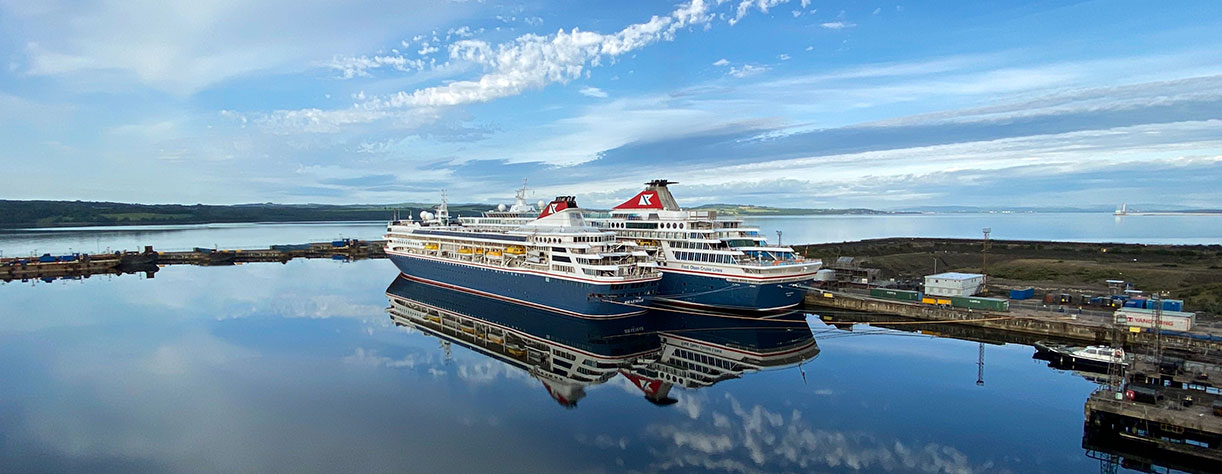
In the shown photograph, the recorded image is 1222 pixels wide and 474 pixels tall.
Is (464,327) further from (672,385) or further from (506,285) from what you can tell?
(672,385)

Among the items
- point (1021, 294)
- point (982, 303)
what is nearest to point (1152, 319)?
point (982, 303)

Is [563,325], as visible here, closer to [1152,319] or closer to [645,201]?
[645,201]

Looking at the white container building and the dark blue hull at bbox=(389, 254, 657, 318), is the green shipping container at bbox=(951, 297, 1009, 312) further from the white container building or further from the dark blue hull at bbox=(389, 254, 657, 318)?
the dark blue hull at bbox=(389, 254, 657, 318)

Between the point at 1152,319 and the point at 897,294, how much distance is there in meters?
12.3

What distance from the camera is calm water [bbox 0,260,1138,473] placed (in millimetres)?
17203

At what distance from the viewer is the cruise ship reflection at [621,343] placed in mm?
25312

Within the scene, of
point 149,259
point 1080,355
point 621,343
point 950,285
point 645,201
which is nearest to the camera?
point 1080,355

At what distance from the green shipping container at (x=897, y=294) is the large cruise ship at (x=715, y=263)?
545cm

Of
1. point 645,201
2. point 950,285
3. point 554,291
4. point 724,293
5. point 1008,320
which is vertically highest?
point 645,201

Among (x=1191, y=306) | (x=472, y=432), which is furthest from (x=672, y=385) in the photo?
(x=1191, y=306)

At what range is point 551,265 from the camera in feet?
119

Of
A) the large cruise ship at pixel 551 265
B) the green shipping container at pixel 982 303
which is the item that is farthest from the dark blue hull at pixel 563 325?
the green shipping container at pixel 982 303

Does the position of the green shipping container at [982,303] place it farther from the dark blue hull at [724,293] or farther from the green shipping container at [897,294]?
the dark blue hull at [724,293]

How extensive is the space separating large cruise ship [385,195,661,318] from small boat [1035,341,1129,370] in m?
18.9
